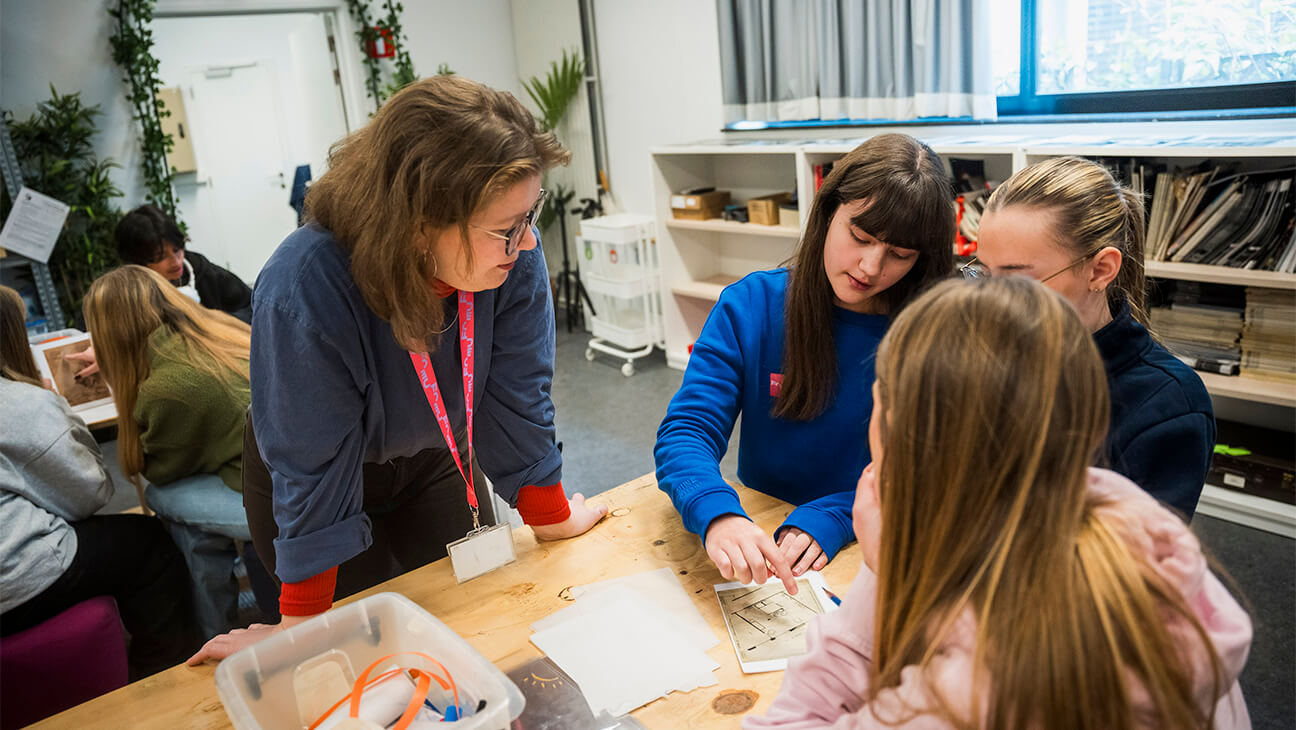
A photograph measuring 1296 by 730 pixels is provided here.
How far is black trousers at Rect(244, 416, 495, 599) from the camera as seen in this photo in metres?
1.52

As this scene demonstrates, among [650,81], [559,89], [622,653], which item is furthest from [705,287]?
[622,653]

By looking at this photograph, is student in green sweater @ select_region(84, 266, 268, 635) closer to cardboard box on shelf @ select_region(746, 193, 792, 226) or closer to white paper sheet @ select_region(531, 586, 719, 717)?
white paper sheet @ select_region(531, 586, 719, 717)

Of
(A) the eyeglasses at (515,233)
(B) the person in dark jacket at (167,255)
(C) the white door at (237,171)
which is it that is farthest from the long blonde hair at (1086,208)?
(C) the white door at (237,171)

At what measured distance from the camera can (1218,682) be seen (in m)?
0.64

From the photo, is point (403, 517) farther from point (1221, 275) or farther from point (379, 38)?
point (379, 38)

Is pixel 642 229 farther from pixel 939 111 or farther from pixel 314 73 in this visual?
pixel 314 73

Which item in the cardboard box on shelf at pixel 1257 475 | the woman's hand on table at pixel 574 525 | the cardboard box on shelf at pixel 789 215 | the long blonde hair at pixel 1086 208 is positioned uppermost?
the long blonde hair at pixel 1086 208

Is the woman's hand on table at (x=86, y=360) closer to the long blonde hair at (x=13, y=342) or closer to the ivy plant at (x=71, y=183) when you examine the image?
the long blonde hair at (x=13, y=342)

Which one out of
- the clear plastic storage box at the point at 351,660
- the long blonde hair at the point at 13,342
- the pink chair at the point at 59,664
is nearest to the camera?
the clear plastic storage box at the point at 351,660

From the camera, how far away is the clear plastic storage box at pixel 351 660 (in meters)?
0.88

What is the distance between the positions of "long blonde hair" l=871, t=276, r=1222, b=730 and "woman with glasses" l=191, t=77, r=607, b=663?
0.64 metres

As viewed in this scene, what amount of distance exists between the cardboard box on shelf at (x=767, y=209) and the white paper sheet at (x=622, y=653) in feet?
10.3

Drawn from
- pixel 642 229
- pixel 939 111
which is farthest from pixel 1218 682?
pixel 642 229

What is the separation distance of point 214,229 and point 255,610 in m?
3.53
